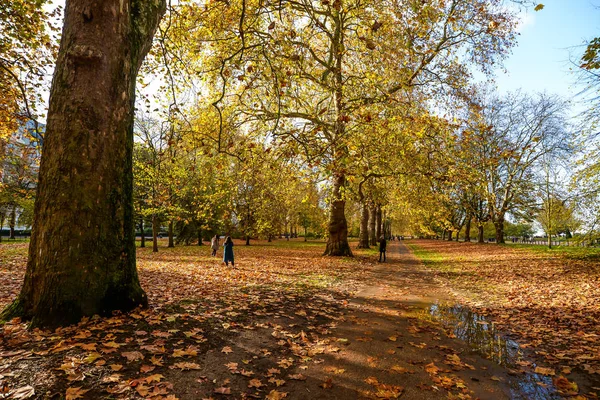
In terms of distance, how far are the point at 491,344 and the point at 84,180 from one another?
7.00 meters

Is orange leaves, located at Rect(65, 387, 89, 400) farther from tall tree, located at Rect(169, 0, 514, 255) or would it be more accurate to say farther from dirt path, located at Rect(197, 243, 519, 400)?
tall tree, located at Rect(169, 0, 514, 255)

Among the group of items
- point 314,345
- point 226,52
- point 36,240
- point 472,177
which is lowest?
point 314,345

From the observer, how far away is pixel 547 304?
795 cm

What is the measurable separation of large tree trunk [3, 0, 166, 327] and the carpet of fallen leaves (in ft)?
21.4

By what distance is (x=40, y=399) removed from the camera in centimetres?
279

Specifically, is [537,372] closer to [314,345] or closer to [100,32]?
[314,345]

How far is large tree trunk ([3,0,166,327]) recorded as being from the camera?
448 centimetres

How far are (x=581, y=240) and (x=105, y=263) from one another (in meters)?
17.0

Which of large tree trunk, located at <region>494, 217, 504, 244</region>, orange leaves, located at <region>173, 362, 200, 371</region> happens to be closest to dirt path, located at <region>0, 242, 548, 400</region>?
orange leaves, located at <region>173, 362, 200, 371</region>

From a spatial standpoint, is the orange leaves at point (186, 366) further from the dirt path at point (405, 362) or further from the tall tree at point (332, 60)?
the tall tree at point (332, 60)

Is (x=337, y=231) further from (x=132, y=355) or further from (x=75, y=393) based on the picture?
(x=75, y=393)

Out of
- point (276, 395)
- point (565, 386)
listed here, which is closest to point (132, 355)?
point (276, 395)

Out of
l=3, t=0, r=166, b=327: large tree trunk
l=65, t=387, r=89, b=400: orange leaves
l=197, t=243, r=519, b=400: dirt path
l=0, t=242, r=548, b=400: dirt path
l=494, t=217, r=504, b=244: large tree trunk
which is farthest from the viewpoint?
l=494, t=217, r=504, b=244: large tree trunk

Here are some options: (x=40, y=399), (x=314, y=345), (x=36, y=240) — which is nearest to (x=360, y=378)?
(x=314, y=345)
